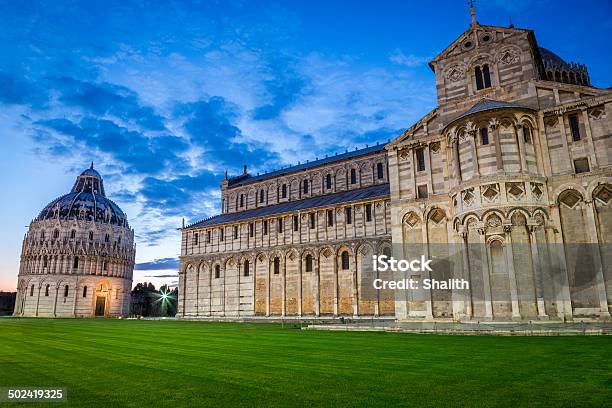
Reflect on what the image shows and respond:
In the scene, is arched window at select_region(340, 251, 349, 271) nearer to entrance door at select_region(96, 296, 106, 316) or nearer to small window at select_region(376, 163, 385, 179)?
small window at select_region(376, 163, 385, 179)

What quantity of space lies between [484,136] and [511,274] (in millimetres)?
7477

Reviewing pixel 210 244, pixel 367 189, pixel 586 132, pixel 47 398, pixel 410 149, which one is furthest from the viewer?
pixel 210 244

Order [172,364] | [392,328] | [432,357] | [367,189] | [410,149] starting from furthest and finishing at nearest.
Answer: [367,189]
[410,149]
[392,328]
[432,357]
[172,364]

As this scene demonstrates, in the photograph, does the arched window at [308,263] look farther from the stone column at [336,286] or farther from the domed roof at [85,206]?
the domed roof at [85,206]

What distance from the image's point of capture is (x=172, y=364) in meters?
9.19

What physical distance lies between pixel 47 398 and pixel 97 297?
82.7 meters

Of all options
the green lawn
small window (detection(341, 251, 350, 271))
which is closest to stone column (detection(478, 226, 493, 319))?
the green lawn

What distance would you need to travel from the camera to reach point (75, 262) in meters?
77.9

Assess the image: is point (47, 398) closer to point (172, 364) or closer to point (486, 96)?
point (172, 364)

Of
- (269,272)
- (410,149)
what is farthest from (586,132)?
(269,272)

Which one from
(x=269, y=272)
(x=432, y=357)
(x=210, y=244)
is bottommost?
(x=432, y=357)

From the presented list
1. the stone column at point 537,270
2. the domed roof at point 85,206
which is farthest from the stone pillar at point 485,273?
the domed roof at point 85,206

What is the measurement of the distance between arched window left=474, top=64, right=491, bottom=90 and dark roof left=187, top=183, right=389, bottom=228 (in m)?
13.9

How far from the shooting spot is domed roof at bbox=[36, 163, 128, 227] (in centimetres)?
8131
